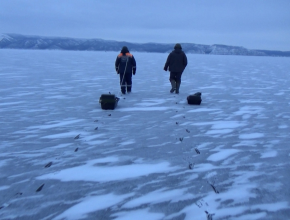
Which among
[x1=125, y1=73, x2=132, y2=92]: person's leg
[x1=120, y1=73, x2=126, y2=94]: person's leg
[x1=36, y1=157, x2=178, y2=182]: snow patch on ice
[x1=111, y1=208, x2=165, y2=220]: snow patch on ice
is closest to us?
[x1=111, y1=208, x2=165, y2=220]: snow patch on ice

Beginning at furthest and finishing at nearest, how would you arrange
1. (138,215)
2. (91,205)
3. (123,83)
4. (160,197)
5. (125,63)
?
(123,83), (125,63), (160,197), (91,205), (138,215)

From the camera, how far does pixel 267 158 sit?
14.7ft

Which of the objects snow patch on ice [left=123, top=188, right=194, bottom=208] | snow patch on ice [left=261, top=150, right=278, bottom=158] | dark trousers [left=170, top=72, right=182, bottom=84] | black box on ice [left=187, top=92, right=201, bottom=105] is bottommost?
black box on ice [left=187, top=92, right=201, bottom=105]

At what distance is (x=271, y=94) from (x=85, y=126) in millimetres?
8111

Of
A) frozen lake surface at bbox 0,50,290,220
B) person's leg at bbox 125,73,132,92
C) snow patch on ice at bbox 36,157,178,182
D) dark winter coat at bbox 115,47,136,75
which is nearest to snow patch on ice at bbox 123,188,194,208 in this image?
frozen lake surface at bbox 0,50,290,220

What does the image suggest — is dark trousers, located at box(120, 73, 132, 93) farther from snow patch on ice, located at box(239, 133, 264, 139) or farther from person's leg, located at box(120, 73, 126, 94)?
snow patch on ice, located at box(239, 133, 264, 139)

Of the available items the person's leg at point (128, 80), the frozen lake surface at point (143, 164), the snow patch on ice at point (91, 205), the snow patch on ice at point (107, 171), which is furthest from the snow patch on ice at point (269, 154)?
the person's leg at point (128, 80)

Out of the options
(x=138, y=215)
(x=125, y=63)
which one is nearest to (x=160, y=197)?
(x=138, y=215)

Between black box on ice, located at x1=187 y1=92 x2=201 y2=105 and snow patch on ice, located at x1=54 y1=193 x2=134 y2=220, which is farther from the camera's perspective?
black box on ice, located at x1=187 y1=92 x2=201 y2=105

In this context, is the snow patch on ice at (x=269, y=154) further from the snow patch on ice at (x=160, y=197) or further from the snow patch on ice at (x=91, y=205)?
the snow patch on ice at (x=91, y=205)

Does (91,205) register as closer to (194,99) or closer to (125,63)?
(194,99)

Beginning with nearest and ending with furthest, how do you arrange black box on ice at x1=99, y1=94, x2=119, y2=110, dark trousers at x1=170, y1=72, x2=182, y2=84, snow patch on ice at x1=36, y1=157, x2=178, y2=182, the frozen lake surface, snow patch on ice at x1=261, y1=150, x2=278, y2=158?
the frozen lake surface, snow patch on ice at x1=36, y1=157, x2=178, y2=182, snow patch on ice at x1=261, y1=150, x2=278, y2=158, black box on ice at x1=99, y1=94, x2=119, y2=110, dark trousers at x1=170, y1=72, x2=182, y2=84

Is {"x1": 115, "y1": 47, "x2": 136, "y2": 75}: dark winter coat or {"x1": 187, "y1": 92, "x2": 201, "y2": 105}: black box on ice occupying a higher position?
{"x1": 115, "y1": 47, "x2": 136, "y2": 75}: dark winter coat

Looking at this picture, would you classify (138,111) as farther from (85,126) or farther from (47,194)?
(47,194)
